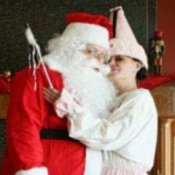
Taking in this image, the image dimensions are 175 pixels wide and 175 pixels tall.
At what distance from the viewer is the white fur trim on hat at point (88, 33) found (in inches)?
77.4

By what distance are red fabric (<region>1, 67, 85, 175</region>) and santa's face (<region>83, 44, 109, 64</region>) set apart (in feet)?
0.47

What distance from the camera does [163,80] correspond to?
2.78 m

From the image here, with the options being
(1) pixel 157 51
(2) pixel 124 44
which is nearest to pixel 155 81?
(1) pixel 157 51

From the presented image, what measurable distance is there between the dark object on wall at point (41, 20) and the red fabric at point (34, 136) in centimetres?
106

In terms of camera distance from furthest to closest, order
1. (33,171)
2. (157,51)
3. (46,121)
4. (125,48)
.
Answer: (157,51), (125,48), (46,121), (33,171)

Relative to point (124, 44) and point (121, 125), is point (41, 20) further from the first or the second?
point (121, 125)

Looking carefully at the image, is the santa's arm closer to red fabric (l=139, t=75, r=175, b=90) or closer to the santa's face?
the santa's face

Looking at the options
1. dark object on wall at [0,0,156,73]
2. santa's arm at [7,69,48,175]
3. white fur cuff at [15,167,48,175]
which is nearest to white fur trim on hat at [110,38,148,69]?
santa's arm at [7,69,48,175]

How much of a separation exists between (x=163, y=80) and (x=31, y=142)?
3.87 feet

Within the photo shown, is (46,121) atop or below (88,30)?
below

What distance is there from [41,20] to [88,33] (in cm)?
103

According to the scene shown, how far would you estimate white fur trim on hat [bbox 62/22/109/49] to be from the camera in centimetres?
197

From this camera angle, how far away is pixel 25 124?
1785mm

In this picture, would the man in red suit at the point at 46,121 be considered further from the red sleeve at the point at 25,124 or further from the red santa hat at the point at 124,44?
the red santa hat at the point at 124,44
